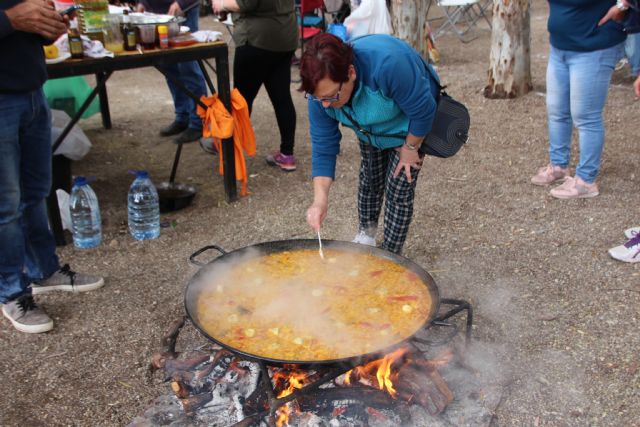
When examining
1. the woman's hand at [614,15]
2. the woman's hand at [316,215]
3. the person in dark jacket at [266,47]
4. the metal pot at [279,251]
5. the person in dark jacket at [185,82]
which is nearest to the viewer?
the metal pot at [279,251]

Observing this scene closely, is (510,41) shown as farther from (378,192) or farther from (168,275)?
(168,275)

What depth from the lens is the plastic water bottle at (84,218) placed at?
459cm

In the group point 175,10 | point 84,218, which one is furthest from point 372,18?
point 84,218

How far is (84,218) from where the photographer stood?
4.62 metres

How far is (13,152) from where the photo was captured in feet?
10.6

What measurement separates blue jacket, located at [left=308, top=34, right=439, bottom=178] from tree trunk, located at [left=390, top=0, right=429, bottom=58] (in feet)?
15.4

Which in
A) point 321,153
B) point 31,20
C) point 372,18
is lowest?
point 321,153

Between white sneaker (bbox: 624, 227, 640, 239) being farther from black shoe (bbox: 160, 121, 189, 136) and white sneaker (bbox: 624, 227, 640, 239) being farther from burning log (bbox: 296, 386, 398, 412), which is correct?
black shoe (bbox: 160, 121, 189, 136)

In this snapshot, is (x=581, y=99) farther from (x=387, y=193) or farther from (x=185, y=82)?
(x=185, y=82)

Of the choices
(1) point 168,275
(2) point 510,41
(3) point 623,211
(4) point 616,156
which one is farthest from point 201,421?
(2) point 510,41

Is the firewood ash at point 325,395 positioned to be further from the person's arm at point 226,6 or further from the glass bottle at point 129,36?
the person's arm at point 226,6

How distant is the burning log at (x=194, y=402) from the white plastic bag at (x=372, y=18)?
6.42m

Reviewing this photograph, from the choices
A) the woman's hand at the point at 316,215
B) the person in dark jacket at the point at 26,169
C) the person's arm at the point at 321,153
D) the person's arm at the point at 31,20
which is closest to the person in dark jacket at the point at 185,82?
the person in dark jacket at the point at 26,169

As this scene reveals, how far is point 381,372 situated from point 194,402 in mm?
891
